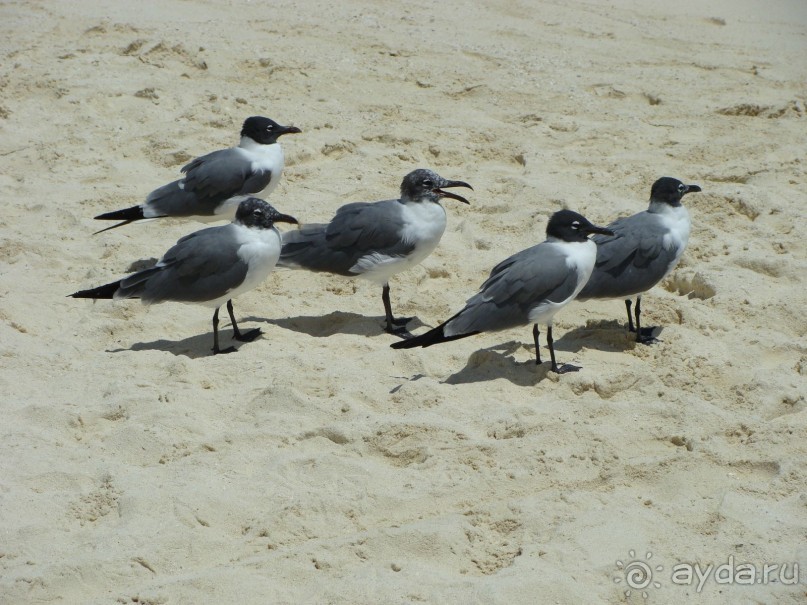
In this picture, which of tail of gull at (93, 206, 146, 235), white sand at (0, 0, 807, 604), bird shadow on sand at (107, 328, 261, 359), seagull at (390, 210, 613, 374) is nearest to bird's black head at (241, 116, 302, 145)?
white sand at (0, 0, 807, 604)

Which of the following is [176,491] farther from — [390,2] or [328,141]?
[390,2]

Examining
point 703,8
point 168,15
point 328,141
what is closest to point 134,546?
point 328,141

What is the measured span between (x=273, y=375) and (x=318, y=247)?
4.13 feet

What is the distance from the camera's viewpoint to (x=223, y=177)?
7.46 m

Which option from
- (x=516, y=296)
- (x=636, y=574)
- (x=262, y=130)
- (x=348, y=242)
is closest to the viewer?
(x=636, y=574)

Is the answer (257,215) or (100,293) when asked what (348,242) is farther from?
(100,293)

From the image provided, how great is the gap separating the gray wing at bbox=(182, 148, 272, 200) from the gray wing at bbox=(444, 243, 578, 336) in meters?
2.28

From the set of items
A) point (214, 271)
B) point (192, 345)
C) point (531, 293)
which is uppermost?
point (531, 293)

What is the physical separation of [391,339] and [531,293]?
37.8 inches

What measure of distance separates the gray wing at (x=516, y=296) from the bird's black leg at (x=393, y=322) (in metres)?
0.61

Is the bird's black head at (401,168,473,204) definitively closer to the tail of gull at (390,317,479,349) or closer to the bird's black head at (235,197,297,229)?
the bird's black head at (235,197,297,229)

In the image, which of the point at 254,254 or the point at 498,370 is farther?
the point at 254,254

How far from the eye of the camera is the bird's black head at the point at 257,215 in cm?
633

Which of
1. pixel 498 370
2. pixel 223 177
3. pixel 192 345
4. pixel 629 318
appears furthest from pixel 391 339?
pixel 223 177
